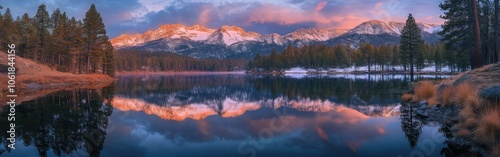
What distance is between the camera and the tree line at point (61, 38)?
6272 centimetres

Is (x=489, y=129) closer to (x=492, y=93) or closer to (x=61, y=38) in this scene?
(x=492, y=93)

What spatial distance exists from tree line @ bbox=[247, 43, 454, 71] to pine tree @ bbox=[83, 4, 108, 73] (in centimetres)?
9062

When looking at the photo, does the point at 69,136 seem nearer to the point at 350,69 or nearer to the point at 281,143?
the point at 281,143

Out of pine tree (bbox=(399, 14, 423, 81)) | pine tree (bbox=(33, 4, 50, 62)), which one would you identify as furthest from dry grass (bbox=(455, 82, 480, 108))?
pine tree (bbox=(33, 4, 50, 62))

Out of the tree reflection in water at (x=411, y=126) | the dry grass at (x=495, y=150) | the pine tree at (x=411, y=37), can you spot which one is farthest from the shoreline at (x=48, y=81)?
the pine tree at (x=411, y=37)

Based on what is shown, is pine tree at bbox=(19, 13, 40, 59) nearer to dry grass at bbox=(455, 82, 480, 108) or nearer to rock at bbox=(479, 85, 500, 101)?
dry grass at bbox=(455, 82, 480, 108)

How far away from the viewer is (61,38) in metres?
68.5

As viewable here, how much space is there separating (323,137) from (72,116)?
14815mm

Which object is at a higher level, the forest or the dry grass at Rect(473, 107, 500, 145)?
the forest

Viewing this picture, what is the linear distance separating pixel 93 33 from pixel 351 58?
118 m

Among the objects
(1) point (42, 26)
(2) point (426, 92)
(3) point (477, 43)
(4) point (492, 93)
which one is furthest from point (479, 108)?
(1) point (42, 26)

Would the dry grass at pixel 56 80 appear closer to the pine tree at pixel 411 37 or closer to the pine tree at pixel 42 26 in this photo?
the pine tree at pixel 42 26

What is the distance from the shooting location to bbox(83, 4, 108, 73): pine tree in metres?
61.7

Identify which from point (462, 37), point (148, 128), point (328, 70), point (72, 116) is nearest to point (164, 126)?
point (148, 128)
